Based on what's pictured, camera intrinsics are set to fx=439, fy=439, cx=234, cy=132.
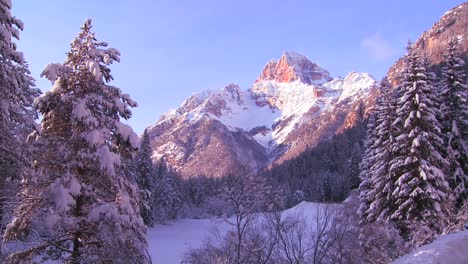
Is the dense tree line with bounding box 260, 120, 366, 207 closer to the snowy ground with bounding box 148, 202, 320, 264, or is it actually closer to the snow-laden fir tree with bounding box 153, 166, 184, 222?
the snow-laden fir tree with bounding box 153, 166, 184, 222

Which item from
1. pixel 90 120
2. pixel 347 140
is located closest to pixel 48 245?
pixel 90 120

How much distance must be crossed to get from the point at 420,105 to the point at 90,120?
1730 centimetres

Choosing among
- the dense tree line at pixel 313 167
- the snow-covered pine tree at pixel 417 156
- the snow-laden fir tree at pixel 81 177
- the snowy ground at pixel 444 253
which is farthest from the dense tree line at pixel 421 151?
the dense tree line at pixel 313 167

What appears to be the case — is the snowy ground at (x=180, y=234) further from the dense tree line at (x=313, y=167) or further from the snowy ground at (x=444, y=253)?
the dense tree line at (x=313, y=167)

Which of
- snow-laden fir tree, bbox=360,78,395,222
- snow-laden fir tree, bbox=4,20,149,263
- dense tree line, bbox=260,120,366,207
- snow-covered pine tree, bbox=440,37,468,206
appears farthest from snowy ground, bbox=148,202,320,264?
dense tree line, bbox=260,120,366,207

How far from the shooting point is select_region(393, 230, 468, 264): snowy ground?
5160mm

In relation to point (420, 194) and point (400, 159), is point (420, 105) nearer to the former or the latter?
point (400, 159)

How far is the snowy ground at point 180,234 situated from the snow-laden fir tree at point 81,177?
15.9m

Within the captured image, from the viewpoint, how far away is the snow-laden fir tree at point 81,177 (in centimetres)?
982

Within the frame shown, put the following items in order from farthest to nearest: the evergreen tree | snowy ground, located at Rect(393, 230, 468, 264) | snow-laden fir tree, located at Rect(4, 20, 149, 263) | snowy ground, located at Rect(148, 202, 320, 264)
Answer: the evergreen tree, snowy ground, located at Rect(148, 202, 320, 264), snow-laden fir tree, located at Rect(4, 20, 149, 263), snowy ground, located at Rect(393, 230, 468, 264)

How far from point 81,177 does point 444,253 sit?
26.8 ft

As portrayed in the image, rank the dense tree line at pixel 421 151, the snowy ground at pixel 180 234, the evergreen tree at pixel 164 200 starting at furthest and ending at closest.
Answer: the evergreen tree at pixel 164 200
the snowy ground at pixel 180 234
the dense tree line at pixel 421 151

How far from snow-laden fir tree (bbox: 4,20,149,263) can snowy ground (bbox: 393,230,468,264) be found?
6455 millimetres

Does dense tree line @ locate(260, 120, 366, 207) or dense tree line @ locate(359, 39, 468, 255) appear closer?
dense tree line @ locate(359, 39, 468, 255)
